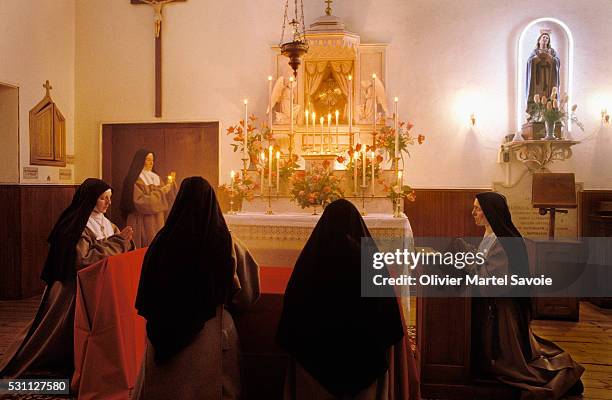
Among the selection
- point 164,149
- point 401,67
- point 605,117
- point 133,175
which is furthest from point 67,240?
point 605,117

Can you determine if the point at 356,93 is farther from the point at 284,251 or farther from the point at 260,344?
the point at 260,344

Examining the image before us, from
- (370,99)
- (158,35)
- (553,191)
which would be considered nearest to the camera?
(553,191)

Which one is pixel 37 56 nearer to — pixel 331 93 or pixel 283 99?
pixel 283 99

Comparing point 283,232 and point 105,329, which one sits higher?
point 283,232

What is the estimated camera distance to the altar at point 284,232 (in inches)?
199

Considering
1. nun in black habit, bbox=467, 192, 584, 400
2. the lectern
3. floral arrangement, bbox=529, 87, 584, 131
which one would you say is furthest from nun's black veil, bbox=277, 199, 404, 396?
floral arrangement, bbox=529, 87, 584, 131

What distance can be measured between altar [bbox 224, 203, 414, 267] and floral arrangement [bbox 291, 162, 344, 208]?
0.57 feet

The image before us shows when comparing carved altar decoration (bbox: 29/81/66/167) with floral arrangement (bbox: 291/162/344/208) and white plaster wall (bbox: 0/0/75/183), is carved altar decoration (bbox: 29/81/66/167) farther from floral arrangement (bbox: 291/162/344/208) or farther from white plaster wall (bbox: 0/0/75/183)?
floral arrangement (bbox: 291/162/344/208)

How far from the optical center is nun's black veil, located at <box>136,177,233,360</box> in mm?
2732

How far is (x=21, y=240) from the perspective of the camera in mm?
7000

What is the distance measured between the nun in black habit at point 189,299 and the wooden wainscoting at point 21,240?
5.08 metres

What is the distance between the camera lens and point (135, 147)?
856cm

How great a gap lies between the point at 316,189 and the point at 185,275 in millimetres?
2615

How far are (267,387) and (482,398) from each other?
162 cm
